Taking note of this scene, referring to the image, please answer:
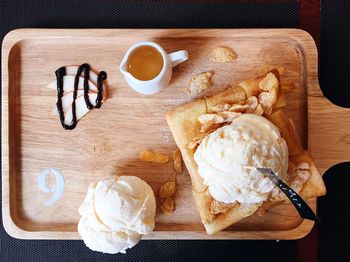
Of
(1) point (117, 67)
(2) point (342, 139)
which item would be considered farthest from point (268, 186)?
(1) point (117, 67)

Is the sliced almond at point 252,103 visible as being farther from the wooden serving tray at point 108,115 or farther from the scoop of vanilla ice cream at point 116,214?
the scoop of vanilla ice cream at point 116,214

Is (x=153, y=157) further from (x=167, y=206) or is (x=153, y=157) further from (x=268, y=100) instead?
(x=268, y=100)

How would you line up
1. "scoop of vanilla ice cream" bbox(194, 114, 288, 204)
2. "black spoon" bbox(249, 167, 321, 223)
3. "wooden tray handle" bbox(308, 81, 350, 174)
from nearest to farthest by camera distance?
"black spoon" bbox(249, 167, 321, 223), "scoop of vanilla ice cream" bbox(194, 114, 288, 204), "wooden tray handle" bbox(308, 81, 350, 174)

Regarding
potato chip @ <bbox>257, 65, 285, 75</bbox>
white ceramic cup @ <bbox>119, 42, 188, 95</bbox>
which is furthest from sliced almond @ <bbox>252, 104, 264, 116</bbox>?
white ceramic cup @ <bbox>119, 42, 188, 95</bbox>

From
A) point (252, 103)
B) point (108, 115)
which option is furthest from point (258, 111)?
point (108, 115)

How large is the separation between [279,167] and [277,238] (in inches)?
12.6

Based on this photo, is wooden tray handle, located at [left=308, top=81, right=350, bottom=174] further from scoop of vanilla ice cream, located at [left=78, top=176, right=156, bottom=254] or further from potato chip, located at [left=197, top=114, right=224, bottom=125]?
scoop of vanilla ice cream, located at [left=78, top=176, right=156, bottom=254]

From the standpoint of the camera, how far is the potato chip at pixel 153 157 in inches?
60.4

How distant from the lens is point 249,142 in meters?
1.31

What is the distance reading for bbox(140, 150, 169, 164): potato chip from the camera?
1535 millimetres

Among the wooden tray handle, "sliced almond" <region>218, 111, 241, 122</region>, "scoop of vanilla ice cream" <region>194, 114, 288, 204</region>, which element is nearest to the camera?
"scoop of vanilla ice cream" <region>194, 114, 288, 204</region>

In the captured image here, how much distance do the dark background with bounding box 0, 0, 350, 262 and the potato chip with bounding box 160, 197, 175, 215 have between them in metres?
0.13

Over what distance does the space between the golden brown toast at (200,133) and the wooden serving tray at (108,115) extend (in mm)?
89

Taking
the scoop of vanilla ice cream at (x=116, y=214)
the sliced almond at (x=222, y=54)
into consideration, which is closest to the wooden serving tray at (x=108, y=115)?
the sliced almond at (x=222, y=54)
